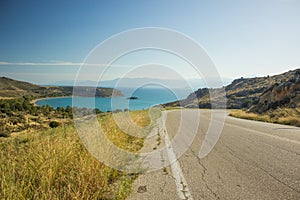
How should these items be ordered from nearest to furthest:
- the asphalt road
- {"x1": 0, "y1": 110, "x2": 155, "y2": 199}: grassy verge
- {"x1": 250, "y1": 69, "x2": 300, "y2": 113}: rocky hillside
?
{"x1": 0, "y1": 110, "x2": 155, "y2": 199}: grassy verge
the asphalt road
{"x1": 250, "y1": 69, "x2": 300, "y2": 113}: rocky hillside

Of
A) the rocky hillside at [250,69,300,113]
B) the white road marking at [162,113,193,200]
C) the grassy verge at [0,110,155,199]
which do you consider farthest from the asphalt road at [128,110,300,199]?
the rocky hillside at [250,69,300,113]

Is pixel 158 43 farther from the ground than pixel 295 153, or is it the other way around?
pixel 158 43

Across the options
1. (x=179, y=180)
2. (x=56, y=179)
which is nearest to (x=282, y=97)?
(x=179, y=180)

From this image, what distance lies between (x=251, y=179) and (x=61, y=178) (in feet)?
11.5

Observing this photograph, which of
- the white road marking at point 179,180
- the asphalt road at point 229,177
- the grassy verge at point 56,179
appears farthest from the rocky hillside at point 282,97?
the grassy verge at point 56,179

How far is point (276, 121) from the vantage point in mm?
16609

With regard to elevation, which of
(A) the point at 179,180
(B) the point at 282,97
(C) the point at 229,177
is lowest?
(A) the point at 179,180

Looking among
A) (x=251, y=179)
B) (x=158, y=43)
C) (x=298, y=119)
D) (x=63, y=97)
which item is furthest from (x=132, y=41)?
(x=63, y=97)

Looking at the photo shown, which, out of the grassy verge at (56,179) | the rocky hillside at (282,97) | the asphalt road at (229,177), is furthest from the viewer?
the rocky hillside at (282,97)

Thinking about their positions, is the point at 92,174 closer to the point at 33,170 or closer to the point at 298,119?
the point at 33,170

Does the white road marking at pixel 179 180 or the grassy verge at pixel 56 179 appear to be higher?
the grassy verge at pixel 56 179

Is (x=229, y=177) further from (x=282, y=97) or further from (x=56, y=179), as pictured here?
(x=282, y=97)

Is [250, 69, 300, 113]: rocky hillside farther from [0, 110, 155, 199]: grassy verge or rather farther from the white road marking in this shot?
[0, 110, 155, 199]: grassy verge

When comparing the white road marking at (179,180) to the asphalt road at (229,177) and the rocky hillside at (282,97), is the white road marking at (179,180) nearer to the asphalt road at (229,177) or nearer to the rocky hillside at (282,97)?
the asphalt road at (229,177)
